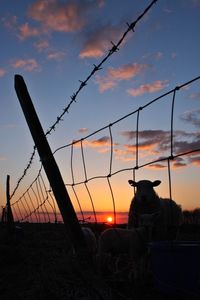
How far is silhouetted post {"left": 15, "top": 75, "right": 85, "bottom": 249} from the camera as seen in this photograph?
166 inches

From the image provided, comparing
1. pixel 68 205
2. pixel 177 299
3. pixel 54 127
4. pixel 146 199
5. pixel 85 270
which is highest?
pixel 54 127

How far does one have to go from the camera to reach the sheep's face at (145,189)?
8.49 meters

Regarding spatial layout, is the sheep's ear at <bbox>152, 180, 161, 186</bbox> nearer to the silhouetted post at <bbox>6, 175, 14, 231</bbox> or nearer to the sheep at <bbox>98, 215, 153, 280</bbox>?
the sheep at <bbox>98, 215, 153, 280</bbox>

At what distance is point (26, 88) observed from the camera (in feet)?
16.0

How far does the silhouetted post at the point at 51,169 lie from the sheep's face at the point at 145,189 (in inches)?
165

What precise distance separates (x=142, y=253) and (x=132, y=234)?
0.33m

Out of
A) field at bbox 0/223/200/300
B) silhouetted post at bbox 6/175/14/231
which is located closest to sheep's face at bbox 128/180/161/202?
field at bbox 0/223/200/300

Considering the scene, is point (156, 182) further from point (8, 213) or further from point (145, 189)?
point (8, 213)

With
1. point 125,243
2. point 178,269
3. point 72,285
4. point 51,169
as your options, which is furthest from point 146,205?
point 72,285

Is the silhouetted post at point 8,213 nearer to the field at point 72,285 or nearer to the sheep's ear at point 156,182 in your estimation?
the sheep's ear at point 156,182

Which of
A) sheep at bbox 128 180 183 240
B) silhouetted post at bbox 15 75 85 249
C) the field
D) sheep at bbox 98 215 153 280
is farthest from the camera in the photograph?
sheep at bbox 128 180 183 240

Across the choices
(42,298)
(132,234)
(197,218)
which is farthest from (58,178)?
(197,218)

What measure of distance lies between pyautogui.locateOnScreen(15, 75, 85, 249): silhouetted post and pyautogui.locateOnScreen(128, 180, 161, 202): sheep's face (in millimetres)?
4199

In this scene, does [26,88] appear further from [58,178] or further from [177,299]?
[177,299]
